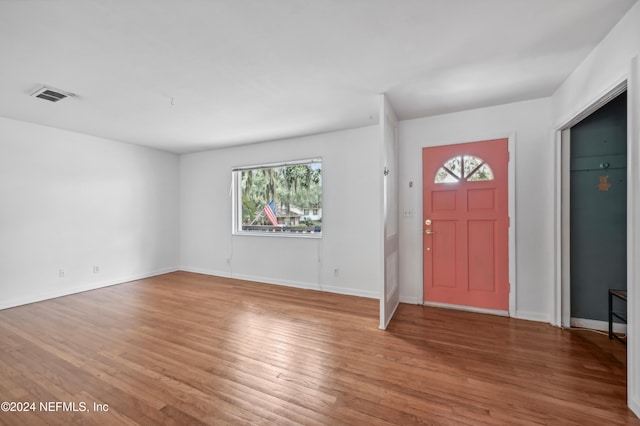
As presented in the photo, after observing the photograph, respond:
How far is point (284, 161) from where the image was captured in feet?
15.8

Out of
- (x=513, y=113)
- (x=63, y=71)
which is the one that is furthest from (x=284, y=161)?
(x=513, y=113)

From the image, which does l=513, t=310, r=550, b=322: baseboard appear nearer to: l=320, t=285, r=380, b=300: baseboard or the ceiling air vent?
l=320, t=285, r=380, b=300: baseboard

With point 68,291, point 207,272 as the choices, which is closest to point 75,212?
point 68,291

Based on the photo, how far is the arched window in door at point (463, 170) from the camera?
3.38 m

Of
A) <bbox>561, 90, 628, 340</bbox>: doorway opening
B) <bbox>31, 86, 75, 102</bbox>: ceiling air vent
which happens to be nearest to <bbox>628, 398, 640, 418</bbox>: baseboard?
<bbox>561, 90, 628, 340</bbox>: doorway opening

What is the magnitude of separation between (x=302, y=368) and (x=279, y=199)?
3289mm

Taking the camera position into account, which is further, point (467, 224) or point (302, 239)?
point (302, 239)

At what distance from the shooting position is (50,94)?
2887 mm

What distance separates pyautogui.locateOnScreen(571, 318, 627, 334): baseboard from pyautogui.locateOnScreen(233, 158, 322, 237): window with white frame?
3.33 m

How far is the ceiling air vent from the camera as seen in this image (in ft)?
9.07

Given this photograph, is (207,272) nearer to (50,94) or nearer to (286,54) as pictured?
(50,94)

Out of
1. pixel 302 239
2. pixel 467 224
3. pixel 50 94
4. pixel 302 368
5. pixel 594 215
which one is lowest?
pixel 302 368

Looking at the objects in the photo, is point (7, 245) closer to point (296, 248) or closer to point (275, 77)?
point (296, 248)

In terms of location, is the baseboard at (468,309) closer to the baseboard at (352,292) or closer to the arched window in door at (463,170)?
the baseboard at (352,292)
